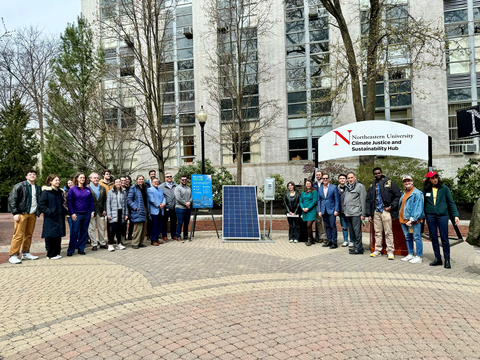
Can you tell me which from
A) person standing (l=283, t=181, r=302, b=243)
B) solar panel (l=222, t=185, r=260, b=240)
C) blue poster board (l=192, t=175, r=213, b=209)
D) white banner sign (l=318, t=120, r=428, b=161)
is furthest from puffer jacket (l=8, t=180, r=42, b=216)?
white banner sign (l=318, t=120, r=428, b=161)

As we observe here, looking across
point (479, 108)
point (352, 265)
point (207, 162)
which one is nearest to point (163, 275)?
point (352, 265)

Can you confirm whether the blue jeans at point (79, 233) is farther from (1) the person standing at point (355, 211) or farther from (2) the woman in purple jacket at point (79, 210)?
(1) the person standing at point (355, 211)

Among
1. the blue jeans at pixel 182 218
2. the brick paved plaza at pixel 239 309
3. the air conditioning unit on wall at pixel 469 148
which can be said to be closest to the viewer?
the brick paved plaza at pixel 239 309

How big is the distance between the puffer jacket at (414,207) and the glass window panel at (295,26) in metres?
21.9

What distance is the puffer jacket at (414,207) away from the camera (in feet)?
26.6

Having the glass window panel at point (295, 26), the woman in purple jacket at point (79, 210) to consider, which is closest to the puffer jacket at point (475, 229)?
the woman in purple jacket at point (79, 210)

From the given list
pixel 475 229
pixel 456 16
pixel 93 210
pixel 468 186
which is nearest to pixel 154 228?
pixel 93 210

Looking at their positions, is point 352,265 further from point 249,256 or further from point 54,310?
point 54,310

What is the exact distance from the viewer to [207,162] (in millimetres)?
21375

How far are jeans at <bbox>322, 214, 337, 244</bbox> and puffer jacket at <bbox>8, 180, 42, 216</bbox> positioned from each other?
7570 millimetres

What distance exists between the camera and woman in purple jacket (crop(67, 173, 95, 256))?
31.1 ft

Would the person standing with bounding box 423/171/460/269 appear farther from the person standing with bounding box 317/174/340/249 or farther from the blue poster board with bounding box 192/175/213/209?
the blue poster board with bounding box 192/175/213/209

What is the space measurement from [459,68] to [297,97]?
35.2ft

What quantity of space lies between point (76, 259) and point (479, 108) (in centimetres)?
1045
